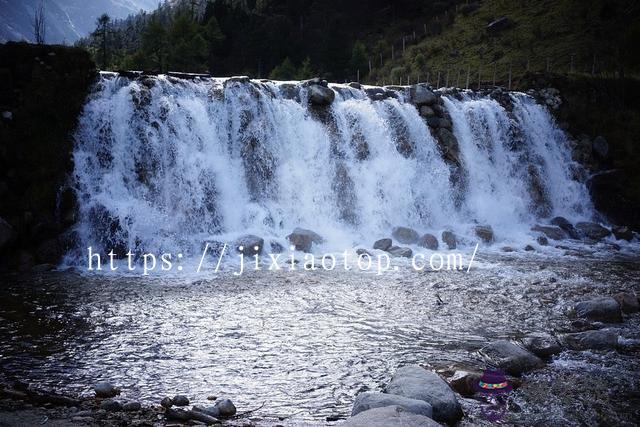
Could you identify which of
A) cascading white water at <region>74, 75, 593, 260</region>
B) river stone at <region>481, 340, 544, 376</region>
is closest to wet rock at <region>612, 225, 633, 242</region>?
cascading white water at <region>74, 75, 593, 260</region>

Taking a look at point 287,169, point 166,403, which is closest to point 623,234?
point 287,169

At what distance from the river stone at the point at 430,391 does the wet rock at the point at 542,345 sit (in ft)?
9.97

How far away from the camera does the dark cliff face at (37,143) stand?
17.5m

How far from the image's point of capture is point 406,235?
21438 mm

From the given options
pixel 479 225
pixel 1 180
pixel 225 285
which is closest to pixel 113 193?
pixel 1 180

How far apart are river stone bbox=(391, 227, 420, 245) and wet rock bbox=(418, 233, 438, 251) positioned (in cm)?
32

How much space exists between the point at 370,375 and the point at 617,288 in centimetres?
1022

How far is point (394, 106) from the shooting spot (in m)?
26.4

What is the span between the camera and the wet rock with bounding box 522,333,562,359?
32.0 feet

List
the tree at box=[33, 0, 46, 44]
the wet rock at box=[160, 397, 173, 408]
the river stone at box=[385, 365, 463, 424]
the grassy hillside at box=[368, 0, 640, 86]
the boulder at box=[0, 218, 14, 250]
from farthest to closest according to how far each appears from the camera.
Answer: the grassy hillside at box=[368, 0, 640, 86], the tree at box=[33, 0, 46, 44], the boulder at box=[0, 218, 14, 250], the wet rock at box=[160, 397, 173, 408], the river stone at box=[385, 365, 463, 424]

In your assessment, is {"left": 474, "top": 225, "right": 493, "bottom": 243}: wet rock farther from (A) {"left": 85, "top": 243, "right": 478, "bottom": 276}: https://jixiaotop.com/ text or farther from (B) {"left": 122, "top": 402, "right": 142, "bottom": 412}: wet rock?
(B) {"left": 122, "top": 402, "right": 142, "bottom": 412}: wet rock

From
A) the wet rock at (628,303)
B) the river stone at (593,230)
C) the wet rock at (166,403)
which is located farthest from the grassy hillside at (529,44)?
the wet rock at (166,403)

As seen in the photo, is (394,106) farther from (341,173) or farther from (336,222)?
(336,222)

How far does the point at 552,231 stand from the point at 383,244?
934 centimetres
